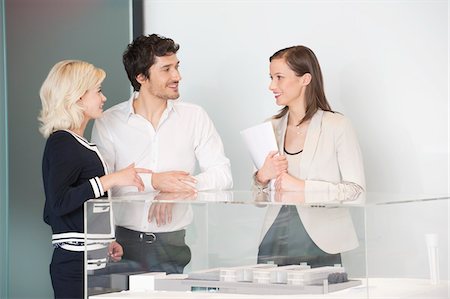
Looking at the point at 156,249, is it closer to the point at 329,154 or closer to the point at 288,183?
the point at 288,183

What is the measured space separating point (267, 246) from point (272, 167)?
955 millimetres

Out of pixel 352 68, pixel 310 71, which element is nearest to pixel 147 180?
pixel 310 71

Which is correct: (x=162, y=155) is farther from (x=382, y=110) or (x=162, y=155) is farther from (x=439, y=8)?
(x=439, y=8)

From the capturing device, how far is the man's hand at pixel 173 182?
124 inches

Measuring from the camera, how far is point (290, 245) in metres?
2.55

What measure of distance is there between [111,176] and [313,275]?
1.09 metres

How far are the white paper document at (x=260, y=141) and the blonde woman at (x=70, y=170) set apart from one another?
49 cm

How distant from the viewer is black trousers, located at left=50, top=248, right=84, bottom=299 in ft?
11.4

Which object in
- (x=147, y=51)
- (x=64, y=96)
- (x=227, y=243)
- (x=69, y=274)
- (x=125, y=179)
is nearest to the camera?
(x=227, y=243)

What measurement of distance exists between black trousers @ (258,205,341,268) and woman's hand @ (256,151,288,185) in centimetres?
94

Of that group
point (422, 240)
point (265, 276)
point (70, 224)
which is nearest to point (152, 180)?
point (70, 224)

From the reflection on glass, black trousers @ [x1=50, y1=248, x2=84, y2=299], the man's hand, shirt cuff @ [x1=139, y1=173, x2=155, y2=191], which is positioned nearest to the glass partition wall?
black trousers @ [x1=50, y1=248, x2=84, y2=299]

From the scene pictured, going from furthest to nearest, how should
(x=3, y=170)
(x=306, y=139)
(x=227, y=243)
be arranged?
(x=3, y=170) → (x=306, y=139) → (x=227, y=243)

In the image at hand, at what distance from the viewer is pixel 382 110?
452 cm
